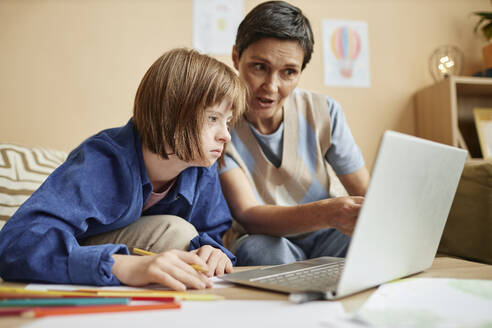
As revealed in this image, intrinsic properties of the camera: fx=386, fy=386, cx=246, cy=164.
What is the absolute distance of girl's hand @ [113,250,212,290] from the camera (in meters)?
0.51

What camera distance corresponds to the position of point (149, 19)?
180 cm

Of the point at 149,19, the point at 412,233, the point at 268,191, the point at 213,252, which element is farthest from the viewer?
the point at 149,19

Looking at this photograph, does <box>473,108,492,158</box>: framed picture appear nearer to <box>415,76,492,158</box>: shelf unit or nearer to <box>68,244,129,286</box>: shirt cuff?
<box>415,76,492,158</box>: shelf unit

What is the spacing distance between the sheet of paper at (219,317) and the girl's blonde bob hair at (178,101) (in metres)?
0.39

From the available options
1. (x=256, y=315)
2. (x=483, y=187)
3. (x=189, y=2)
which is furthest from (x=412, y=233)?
(x=189, y=2)

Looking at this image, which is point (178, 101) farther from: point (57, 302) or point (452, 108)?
point (452, 108)

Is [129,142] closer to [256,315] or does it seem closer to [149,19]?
[256,315]

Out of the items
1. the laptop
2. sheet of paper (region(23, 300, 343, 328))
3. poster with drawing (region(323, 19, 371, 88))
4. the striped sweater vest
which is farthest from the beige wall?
sheet of paper (region(23, 300, 343, 328))

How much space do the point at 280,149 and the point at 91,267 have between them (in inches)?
29.2

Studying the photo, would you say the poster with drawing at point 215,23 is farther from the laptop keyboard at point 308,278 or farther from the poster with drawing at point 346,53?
the laptop keyboard at point 308,278

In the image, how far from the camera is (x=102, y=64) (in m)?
1.76

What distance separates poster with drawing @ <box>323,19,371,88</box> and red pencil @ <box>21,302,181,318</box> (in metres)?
1.67

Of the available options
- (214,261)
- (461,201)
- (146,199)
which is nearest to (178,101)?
(146,199)

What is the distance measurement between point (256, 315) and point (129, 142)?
48 cm
